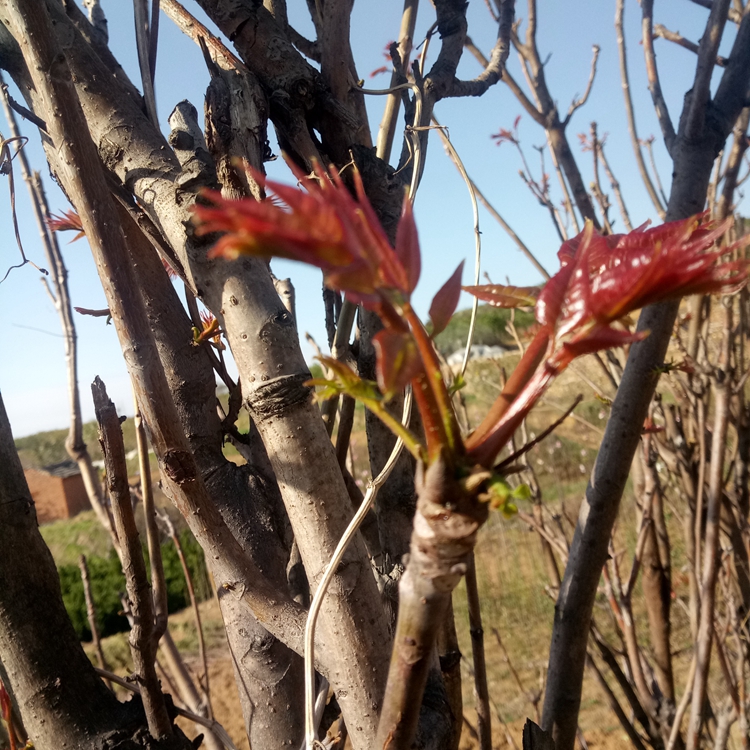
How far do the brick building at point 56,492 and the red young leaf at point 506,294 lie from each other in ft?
41.6

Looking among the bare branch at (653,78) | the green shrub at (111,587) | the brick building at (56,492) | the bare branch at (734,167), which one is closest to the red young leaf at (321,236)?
the bare branch at (653,78)

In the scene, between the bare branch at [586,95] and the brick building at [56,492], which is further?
the brick building at [56,492]

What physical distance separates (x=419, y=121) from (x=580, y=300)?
0.53m

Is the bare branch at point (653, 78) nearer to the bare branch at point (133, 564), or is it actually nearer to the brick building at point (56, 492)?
the bare branch at point (133, 564)

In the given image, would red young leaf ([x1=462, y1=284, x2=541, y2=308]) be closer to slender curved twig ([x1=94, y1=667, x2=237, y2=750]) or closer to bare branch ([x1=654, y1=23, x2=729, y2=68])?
slender curved twig ([x1=94, y1=667, x2=237, y2=750])

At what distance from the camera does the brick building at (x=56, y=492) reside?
38.3ft

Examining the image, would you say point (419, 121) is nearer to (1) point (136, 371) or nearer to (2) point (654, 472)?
(1) point (136, 371)

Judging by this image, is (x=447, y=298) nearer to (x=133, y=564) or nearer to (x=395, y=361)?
(x=395, y=361)

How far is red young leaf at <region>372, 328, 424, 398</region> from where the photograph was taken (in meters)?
0.25

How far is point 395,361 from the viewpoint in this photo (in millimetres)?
256

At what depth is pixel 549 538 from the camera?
160 centimetres

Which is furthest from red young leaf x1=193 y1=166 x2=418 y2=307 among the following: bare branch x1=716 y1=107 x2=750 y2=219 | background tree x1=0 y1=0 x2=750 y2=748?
bare branch x1=716 y1=107 x2=750 y2=219

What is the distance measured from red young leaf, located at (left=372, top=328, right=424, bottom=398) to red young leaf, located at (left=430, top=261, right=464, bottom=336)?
0.06 meters

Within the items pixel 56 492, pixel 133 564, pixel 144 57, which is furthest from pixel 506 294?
pixel 56 492
